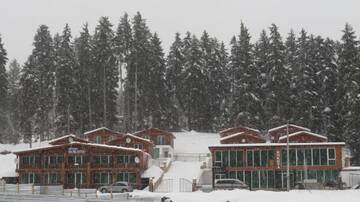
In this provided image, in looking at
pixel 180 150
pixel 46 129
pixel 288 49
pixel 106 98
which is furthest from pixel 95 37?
pixel 288 49

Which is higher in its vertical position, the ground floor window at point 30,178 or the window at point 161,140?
the window at point 161,140

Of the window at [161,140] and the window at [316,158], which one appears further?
the window at [161,140]

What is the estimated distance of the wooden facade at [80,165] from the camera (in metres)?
65.4

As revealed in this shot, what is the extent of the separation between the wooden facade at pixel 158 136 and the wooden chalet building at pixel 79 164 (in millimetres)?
12076

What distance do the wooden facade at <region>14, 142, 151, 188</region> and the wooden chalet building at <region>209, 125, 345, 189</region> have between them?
30.5ft

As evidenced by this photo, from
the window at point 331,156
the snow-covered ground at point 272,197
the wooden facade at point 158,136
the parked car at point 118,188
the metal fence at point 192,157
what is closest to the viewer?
the snow-covered ground at point 272,197

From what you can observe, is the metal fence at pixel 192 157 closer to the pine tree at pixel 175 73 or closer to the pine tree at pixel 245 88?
the pine tree at pixel 245 88

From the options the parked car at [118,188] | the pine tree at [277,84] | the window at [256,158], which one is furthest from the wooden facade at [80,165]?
the pine tree at [277,84]

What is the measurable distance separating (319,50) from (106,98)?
30.6 m

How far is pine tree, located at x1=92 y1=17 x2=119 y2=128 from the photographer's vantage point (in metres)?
86.1

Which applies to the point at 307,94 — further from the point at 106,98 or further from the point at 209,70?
the point at 106,98

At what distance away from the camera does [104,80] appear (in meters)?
85.8

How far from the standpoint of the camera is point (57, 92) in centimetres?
8325

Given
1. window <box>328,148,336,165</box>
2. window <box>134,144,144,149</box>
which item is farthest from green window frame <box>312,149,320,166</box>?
window <box>134,144,144,149</box>
